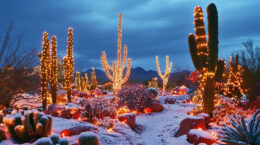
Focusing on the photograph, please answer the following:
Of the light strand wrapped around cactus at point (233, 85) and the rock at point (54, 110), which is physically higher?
the light strand wrapped around cactus at point (233, 85)

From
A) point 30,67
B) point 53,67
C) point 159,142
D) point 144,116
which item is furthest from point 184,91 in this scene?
point 30,67

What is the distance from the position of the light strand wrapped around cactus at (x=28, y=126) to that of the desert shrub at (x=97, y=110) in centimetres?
321

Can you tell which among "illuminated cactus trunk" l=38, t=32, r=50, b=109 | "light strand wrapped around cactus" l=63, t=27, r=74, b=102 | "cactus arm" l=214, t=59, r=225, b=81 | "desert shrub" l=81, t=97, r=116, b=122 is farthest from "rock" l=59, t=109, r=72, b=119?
"cactus arm" l=214, t=59, r=225, b=81

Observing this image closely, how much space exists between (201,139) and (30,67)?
5.02 m

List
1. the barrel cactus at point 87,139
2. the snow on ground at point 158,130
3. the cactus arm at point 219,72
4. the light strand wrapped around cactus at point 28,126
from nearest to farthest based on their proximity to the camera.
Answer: the barrel cactus at point 87,139, the light strand wrapped around cactus at point 28,126, the snow on ground at point 158,130, the cactus arm at point 219,72

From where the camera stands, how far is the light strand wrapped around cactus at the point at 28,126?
5.06 m

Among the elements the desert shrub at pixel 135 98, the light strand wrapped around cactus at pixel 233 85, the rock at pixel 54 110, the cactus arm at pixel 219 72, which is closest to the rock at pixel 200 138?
the cactus arm at pixel 219 72

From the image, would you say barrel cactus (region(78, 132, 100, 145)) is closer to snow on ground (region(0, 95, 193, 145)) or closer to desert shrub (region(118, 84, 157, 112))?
snow on ground (region(0, 95, 193, 145))

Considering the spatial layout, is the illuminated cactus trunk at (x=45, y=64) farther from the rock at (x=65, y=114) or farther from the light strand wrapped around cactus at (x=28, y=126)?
the light strand wrapped around cactus at (x=28, y=126)

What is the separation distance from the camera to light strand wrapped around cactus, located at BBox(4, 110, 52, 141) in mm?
5059

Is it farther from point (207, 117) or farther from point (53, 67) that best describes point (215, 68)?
point (53, 67)

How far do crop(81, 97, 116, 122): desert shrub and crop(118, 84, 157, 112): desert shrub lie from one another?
9.20 feet

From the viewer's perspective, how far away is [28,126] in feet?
16.6

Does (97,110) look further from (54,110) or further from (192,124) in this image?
(192,124)
